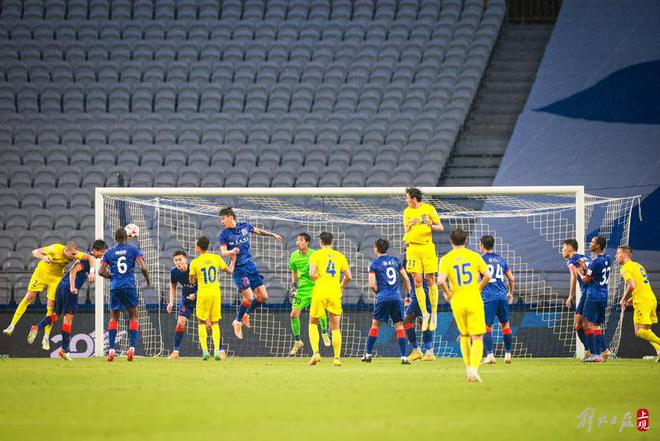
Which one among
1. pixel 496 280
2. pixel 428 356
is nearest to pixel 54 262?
pixel 428 356

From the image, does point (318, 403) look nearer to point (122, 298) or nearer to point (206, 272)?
point (206, 272)

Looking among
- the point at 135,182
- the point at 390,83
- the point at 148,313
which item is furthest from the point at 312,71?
the point at 148,313

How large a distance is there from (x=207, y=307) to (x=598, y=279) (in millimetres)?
5915

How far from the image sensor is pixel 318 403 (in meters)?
8.19

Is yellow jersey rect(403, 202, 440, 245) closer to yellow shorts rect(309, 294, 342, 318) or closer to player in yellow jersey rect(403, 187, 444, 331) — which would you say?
player in yellow jersey rect(403, 187, 444, 331)

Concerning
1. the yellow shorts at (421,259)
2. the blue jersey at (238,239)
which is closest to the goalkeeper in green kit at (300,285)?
the blue jersey at (238,239)

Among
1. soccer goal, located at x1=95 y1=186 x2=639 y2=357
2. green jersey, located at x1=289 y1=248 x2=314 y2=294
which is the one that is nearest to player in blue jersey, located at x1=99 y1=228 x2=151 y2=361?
soccer goal, located at x1=95 y1=186 x2=639 y2=357

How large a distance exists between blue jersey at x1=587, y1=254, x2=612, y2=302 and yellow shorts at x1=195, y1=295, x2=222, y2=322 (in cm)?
564

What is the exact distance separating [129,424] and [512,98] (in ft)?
66.8

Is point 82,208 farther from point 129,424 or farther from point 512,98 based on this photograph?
point 129,424

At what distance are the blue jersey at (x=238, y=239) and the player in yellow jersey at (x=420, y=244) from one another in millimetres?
2728

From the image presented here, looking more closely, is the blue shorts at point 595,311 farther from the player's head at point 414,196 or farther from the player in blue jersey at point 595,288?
the player's head at point 414,196

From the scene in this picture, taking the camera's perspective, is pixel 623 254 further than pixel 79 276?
No

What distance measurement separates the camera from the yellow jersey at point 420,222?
1475 cm
